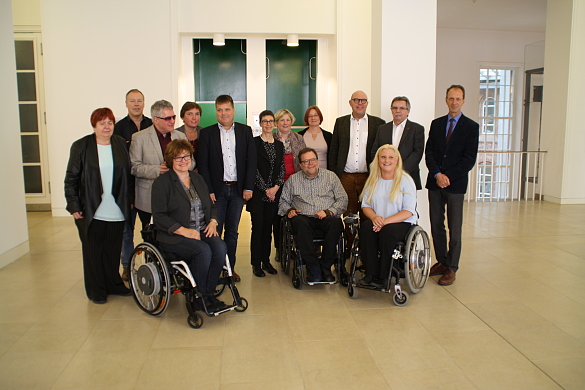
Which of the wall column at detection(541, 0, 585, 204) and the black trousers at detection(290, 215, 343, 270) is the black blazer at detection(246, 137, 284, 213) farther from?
the wall column at detection(541, 0, 585, 204)

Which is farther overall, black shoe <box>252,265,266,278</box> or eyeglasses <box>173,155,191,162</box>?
black shoe <box>252,265,266,278</box>

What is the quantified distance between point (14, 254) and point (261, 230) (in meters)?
2.47

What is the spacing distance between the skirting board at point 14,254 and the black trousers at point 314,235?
9.08 ft

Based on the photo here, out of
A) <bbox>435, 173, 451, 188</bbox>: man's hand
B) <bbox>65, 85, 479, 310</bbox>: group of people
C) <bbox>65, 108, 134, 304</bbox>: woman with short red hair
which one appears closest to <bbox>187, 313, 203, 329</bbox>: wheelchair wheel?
<bbox>65, 85, 479, 310</bbox>: group of people

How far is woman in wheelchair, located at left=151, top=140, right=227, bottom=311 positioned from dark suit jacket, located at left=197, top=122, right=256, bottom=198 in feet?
1.32

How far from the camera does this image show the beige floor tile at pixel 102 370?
2439 millimetres

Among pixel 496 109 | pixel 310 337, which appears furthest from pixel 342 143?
pixel 496 109

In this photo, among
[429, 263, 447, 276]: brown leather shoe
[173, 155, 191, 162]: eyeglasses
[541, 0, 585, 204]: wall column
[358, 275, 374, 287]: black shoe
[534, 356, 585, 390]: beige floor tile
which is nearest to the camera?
[534, 356, 585, 390]: beige floor tile

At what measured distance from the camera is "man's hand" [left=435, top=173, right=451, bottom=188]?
3.99m

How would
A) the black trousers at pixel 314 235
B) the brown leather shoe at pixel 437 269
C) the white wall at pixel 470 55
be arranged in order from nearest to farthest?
the black trousers at pixel 314 235 → the brown leather shoe at pixel 437 269 → the white wall at pixel 470 55

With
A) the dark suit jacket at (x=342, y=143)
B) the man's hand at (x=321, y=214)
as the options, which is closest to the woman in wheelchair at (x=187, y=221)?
the man's hand at (x=321, y=214)

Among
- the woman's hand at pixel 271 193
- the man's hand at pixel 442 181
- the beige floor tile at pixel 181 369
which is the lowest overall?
the beige floor tile at pixel 181 369

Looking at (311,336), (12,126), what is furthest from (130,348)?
(12,126)

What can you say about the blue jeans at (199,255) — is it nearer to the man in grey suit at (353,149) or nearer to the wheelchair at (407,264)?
the wheelchair at (407,264)
